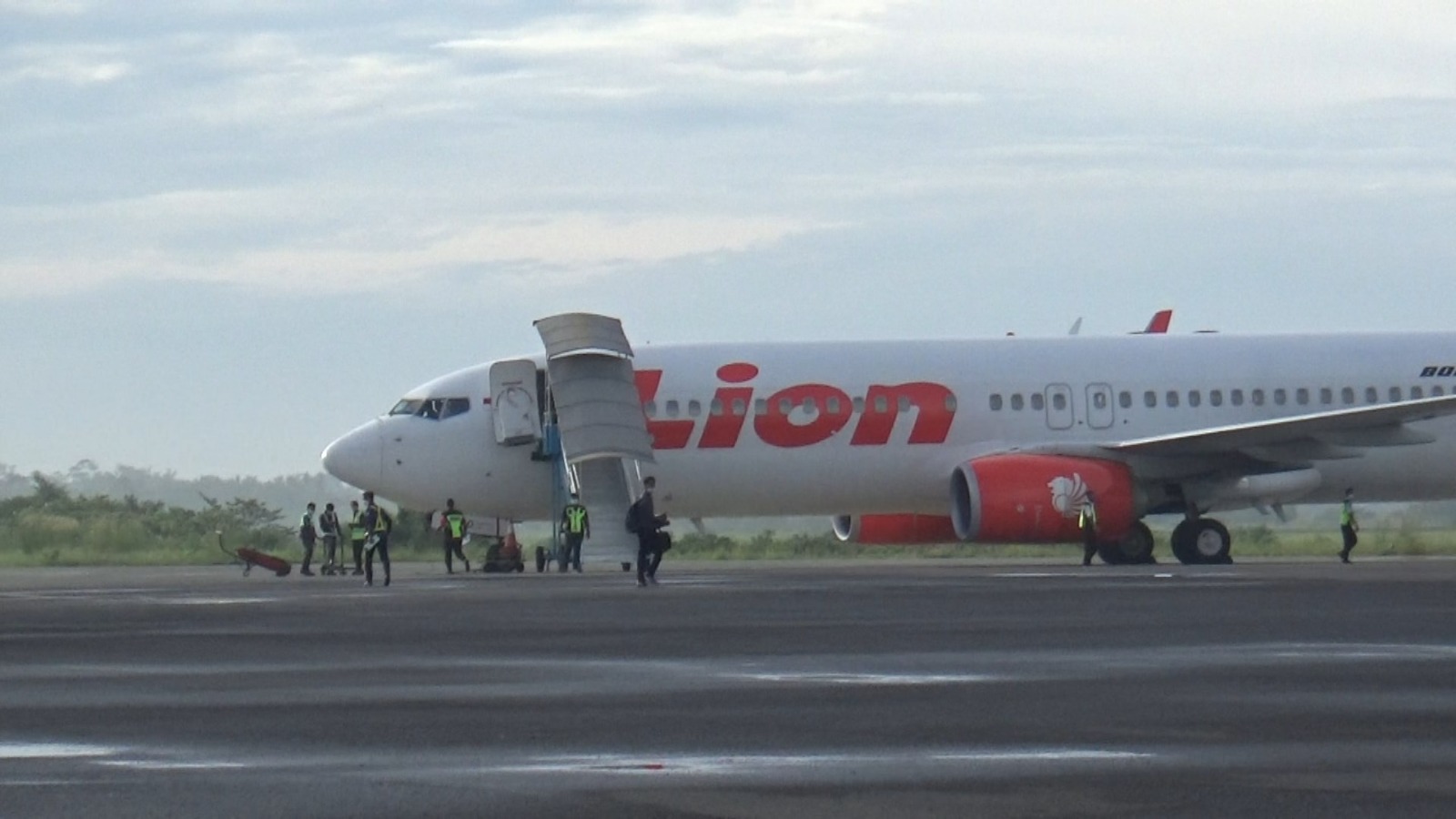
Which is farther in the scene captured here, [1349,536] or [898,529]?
[898,529]

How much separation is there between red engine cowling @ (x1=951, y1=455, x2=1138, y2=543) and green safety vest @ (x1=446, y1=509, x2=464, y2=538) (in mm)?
8125

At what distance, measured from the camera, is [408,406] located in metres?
38.9

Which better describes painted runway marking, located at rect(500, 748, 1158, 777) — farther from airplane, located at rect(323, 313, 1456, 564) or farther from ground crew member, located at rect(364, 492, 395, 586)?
airplane, located at rect(323, 313, 1456, 564)

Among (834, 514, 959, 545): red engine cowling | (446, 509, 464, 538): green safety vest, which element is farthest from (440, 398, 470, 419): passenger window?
(834, 514, 959, 545): red engine cowling

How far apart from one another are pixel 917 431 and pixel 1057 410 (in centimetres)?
225

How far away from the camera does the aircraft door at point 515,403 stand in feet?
124

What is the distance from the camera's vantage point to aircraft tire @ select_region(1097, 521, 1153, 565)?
3784 centimetres

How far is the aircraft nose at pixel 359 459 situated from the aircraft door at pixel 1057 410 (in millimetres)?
10289

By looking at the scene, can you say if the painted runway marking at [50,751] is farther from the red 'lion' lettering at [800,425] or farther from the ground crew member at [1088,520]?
the red 'lion' lettering at [800,425]

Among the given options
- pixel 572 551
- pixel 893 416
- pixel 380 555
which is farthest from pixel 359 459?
pixel 893 416

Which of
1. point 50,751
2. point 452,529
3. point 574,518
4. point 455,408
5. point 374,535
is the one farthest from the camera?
point 452,529

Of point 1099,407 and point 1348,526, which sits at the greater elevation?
point 1099,407

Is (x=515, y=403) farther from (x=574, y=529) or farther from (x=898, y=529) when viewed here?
(x=898, y=529)

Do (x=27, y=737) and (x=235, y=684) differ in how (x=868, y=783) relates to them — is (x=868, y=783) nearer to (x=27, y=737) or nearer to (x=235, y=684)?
(x=27, y=737)
